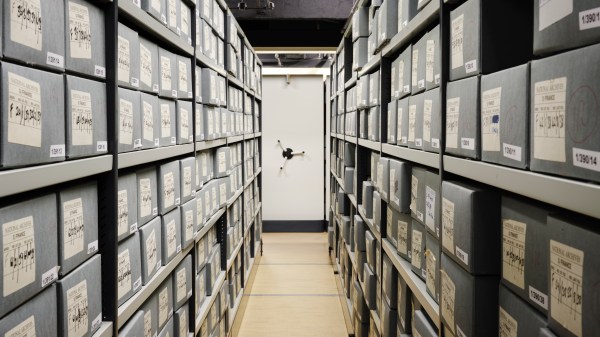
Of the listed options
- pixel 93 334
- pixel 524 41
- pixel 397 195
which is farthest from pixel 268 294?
pixel 524 41

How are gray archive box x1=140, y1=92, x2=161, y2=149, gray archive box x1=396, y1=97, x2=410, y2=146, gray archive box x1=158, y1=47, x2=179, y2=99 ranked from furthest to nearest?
gray archive box x1=396, y1=97, x2=410, y2=146
gray archive box x1=158, y1=47, x2=179, y2=99
gray archive box x1=140, y1=92, x2=161, y2=149

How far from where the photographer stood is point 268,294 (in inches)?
193

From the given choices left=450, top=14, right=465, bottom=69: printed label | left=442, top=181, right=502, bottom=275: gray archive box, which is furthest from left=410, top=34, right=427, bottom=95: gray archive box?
left=442, top=181, right=502, bottom=275: gray archive box

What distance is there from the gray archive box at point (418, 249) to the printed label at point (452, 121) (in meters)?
0.48

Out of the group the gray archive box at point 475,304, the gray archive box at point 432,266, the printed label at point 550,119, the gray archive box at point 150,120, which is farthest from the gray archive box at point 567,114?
the gray archive box at point 150,120

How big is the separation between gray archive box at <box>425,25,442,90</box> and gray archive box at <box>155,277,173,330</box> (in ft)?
4.16

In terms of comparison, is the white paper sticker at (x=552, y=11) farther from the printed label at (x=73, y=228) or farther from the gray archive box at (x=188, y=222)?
the gray archive box at (x=188, y=222)

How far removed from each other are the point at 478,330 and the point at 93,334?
3.24ft

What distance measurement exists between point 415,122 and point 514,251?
2.78 ft

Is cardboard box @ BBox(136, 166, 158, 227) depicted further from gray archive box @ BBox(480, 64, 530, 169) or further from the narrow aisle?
the narrow aisle

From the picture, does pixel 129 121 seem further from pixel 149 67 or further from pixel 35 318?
pixel 35 318

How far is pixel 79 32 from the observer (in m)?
1.20

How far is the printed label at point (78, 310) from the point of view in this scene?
3.82ft

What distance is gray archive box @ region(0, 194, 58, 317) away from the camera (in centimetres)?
92
